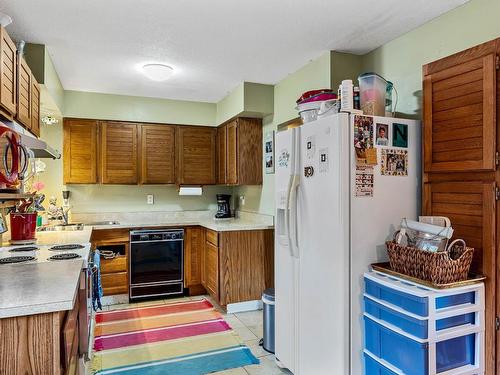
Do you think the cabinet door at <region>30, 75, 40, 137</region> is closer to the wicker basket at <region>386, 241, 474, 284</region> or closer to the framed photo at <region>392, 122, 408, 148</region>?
the framed photo at <region>392, 122, 408, 148</region>

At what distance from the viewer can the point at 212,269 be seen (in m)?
3.90

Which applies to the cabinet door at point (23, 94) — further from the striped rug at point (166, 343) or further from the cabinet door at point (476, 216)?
the cabinet door at point (476, 216)

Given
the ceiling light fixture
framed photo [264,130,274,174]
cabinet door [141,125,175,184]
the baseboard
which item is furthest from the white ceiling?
the baseboard

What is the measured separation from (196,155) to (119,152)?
945 mm

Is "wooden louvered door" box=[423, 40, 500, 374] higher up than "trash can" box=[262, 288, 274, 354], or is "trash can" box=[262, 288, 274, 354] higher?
"wooden louvered door" box=[423, 40, 500, 374]

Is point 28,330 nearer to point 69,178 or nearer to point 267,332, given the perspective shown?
point 267,332

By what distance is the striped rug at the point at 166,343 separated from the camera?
2.64 m

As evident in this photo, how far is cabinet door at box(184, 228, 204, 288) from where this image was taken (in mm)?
4250

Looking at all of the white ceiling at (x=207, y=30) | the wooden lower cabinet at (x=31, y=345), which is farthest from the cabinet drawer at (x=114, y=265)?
the wooden lower cabinet at (x=31, y=345)

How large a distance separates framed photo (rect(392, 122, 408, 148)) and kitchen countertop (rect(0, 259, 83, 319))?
1.84 m

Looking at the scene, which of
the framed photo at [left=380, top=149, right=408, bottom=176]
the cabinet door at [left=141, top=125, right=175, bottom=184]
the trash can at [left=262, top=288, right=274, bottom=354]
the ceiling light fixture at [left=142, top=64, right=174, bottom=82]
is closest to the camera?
the framed photo at [left=380, top=149, right=408, bottom=176]

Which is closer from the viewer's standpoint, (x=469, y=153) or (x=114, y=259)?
(x=469, y=153)

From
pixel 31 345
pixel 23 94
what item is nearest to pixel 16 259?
pixel 31 345

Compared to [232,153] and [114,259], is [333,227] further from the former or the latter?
[114,259]
